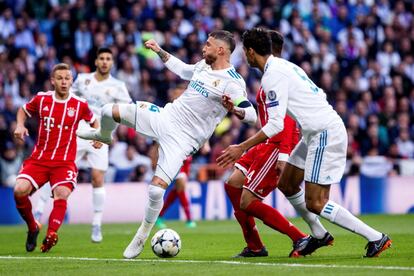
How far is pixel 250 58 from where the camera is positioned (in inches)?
413

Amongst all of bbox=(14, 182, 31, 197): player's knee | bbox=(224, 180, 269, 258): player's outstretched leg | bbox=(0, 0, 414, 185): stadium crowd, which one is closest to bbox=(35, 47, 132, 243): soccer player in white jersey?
bbox=(14, 182, 31, 197): player's knee

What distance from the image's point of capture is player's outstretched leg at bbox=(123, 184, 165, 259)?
10.8 meters

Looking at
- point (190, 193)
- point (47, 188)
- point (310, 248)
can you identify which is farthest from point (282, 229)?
point (190, 193)

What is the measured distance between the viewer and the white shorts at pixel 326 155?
33.5ft

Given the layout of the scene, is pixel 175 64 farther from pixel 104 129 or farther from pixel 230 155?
pixel 230 155

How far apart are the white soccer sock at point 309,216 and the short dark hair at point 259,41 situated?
177cm

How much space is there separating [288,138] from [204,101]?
1031mm

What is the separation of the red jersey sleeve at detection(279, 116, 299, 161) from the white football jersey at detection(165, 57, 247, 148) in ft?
1.98

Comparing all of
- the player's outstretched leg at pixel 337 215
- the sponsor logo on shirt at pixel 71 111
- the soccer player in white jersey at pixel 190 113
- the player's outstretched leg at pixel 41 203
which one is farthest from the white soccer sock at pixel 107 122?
the player's outstretched leg at pixel 41 203

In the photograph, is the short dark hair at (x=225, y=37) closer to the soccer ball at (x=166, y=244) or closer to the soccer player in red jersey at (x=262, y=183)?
the soccer player in red jersey at (x=262, y=183)

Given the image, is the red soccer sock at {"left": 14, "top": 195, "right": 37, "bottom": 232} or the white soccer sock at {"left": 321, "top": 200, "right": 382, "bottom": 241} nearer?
Answer: the white soccer sock at {"left": 321, "top": 200, "right": 382, "bottom": 241}

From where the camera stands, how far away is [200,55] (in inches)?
925

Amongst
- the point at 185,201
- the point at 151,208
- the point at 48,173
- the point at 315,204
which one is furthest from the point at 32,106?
the point at 185,201

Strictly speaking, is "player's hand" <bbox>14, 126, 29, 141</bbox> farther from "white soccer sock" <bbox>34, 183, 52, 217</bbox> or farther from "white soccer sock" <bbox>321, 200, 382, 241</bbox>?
"white soccer sock" <bbox>321, 200, 382, 241</bbox>
